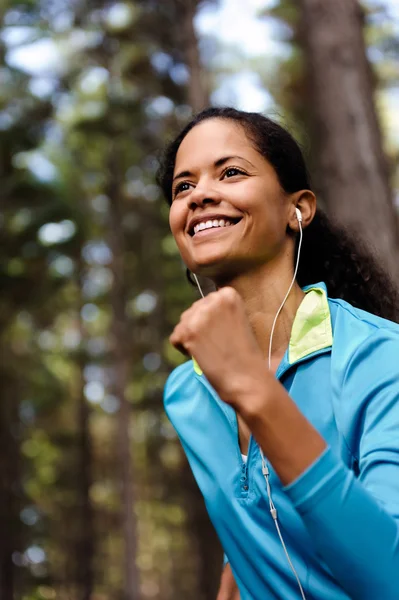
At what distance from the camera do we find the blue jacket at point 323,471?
1.34 metres

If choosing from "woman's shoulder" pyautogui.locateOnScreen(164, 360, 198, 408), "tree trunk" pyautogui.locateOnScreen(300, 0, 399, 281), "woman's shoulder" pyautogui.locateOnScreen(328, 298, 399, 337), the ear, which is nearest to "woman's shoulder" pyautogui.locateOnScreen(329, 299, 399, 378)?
"woman's shoulder" pyautogui.locateOnScreen(328, 298, 399, 337)

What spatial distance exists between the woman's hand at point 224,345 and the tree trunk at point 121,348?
1557 cm

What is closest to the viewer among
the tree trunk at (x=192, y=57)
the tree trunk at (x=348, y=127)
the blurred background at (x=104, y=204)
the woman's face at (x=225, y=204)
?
the woman's face at (x=225, y=204)

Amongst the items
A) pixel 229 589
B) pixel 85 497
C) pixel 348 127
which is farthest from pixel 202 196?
pixel 85 497

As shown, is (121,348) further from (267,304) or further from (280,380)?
(280,380)

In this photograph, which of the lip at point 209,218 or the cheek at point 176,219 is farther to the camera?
the cheek at point 176,219

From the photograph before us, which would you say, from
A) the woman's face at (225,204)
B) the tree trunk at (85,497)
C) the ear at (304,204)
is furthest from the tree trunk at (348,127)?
the tree trunk at (85,497)

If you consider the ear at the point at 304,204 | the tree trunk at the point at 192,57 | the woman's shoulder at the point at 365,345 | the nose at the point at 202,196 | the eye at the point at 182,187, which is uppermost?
the tree trunk at the point at 192,57

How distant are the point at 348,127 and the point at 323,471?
4819 millimetres

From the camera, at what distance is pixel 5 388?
50.2ft

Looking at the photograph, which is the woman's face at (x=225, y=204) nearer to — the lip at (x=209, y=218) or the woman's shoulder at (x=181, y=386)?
the lip at (x=209, y=218)

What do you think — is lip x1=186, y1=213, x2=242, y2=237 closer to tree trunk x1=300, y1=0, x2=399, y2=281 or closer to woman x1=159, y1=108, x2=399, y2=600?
woman x1=159, y1=108, x2=399, y2=600

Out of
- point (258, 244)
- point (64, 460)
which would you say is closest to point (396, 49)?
point (258, 244)

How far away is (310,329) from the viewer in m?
1.93
